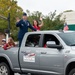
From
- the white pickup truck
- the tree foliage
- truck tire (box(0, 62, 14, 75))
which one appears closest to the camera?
the white pickup truck

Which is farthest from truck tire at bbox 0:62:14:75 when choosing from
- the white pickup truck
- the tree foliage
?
the tree foliage

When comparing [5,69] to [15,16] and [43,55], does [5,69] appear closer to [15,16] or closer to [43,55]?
[43,55]

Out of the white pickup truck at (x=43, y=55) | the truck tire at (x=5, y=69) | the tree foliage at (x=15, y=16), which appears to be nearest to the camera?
the white pickup truck at (x=43, y=55)

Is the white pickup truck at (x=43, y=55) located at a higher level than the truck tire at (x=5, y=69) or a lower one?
higher

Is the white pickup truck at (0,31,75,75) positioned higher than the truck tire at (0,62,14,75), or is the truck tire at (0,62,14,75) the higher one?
the white pickup truck at (0,31,75,75)

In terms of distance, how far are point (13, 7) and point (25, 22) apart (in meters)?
56.5

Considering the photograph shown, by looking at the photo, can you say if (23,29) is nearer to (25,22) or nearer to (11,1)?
(25,22)

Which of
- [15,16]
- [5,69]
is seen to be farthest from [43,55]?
[15,16]

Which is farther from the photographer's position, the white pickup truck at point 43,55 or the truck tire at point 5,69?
the truck tire at point 5,69

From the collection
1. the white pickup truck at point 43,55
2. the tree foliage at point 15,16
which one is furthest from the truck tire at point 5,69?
the tree foliage at point 15,16

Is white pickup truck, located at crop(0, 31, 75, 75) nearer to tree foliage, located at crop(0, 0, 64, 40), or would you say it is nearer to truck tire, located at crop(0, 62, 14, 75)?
truck tire, located at crop(0, 62, 14, 75)

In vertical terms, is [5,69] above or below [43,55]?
below

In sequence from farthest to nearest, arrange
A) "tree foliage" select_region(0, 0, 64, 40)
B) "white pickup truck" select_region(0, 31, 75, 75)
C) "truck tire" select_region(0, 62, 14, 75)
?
"tree foliage" select_region(0, 0, 64, 40) < "truck tire" select_region(0, 62, 14, 75) < "white pickup truck" select_region(0, 31, 75, 75)

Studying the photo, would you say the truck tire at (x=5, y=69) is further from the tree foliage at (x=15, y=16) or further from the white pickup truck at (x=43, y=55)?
the tree foliage at (x=15, y=16)
